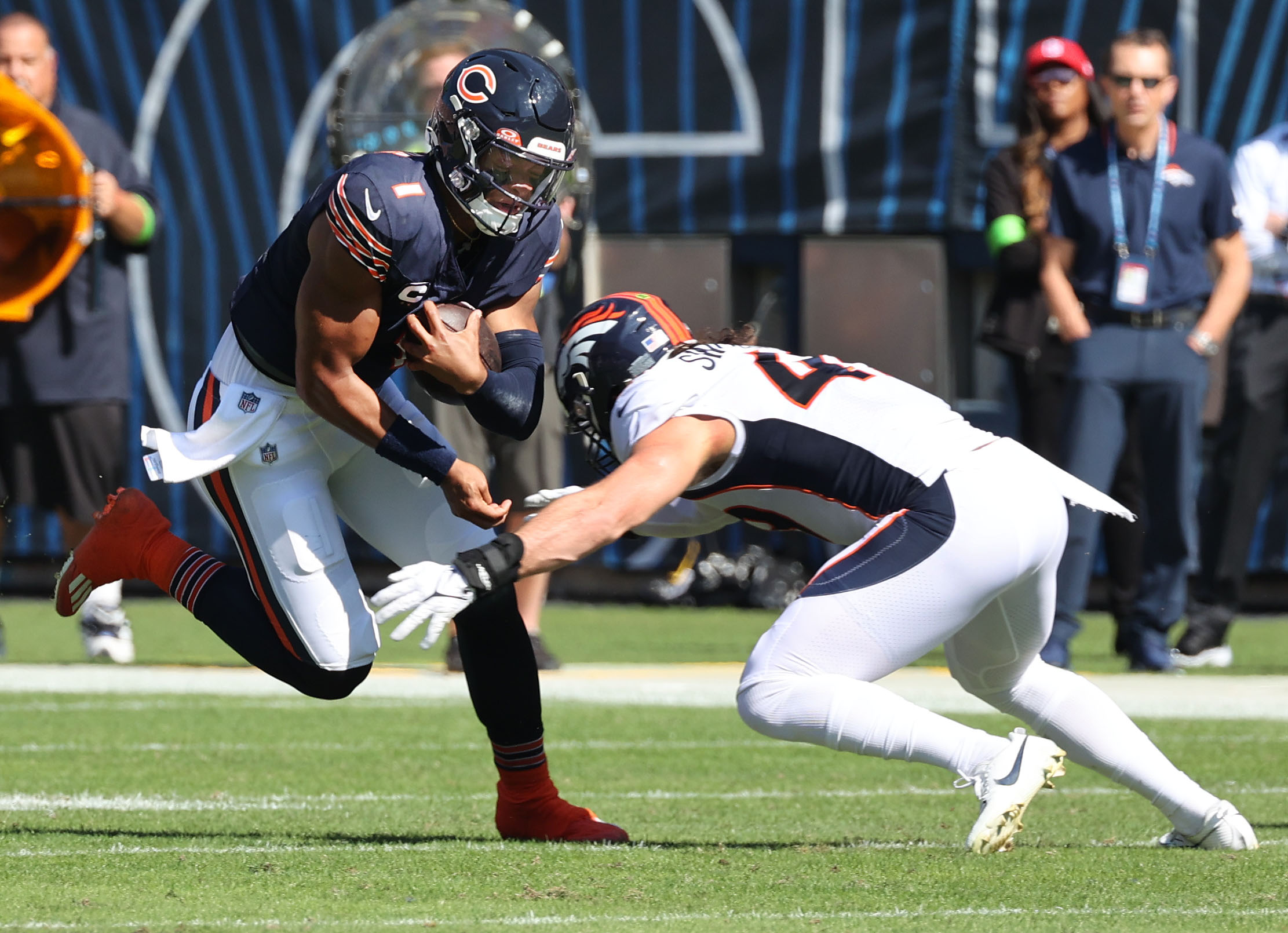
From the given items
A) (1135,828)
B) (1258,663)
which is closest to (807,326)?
(1258,663)

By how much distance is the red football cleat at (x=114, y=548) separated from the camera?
15.7ft

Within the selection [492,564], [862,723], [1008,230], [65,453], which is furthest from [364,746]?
[1008,230]

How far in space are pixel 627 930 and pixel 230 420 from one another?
1763 millimetres

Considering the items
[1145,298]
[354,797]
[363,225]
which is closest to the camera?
[363,225]

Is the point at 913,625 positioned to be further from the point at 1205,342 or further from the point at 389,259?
the point at 1205,342

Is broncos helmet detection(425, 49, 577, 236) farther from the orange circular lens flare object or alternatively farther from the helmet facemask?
the orange circular lens flare object

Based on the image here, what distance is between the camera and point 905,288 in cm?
1116

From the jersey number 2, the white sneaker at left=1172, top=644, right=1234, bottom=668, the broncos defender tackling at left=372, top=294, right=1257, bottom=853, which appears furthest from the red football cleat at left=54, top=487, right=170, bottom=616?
the white sneaker at left=1172, top=644, right=1234, bottom=668

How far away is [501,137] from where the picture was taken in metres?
4.12

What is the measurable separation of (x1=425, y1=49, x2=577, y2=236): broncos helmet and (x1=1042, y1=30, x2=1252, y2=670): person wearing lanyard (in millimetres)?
3808

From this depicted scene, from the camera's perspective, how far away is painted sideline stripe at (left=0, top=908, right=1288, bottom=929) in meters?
3.30

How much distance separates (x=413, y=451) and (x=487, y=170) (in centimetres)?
64

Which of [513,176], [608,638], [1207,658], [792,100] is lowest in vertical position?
[608,638]

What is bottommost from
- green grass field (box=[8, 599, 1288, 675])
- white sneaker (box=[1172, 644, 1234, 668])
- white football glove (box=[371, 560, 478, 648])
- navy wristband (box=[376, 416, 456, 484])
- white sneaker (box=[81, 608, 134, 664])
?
green grass field (box=[8, 599, 1288, 675])
